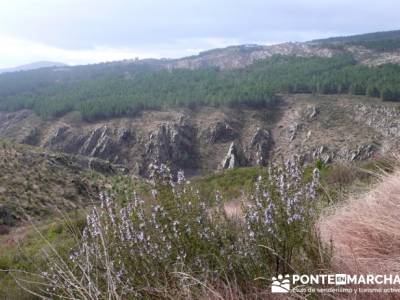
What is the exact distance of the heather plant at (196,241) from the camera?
2996 millimetres

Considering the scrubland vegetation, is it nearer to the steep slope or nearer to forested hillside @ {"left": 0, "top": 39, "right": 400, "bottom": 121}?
the steep slope

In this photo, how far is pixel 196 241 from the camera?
3.27 meters

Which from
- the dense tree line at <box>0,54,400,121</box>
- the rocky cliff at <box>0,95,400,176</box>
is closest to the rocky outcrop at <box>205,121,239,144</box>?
the rocky cliff at <box>0,95,400,176</box>

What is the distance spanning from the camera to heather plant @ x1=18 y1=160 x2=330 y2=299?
3.00m

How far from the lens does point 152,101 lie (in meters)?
87.7

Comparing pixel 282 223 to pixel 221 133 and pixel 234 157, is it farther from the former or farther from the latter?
pixel 221 133

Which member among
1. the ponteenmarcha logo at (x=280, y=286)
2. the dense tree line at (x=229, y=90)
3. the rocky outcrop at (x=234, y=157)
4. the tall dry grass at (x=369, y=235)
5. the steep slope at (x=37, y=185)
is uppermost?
the tall dry grass at (x=369, y=235)

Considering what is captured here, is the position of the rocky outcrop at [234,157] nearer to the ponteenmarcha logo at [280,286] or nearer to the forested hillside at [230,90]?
the forested hillside at [230,90]

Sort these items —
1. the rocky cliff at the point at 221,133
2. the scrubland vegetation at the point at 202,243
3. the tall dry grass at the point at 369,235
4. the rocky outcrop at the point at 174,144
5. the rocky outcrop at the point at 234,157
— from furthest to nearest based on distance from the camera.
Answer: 1. the rocky outcrop at the point at 174,144
2. the rocky outcrop at the point at 234,157
3. the rocky cliff at the point at 221,133
4. the scrubland vegetation at the point at 202,243
5. the tall dry grass at the point at 369,235

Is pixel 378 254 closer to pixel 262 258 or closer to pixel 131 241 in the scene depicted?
pixel 262 258

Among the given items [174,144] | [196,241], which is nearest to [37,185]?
[196,241]

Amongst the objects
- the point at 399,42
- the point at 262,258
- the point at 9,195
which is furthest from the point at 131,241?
the point at 399,42

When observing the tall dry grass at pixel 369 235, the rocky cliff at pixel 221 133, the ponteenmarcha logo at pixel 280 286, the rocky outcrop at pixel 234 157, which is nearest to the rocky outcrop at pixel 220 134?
the rocky cliff at pixel 221 133

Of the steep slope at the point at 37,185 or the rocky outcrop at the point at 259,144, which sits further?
the rocky outcrop at the point at 259,144
